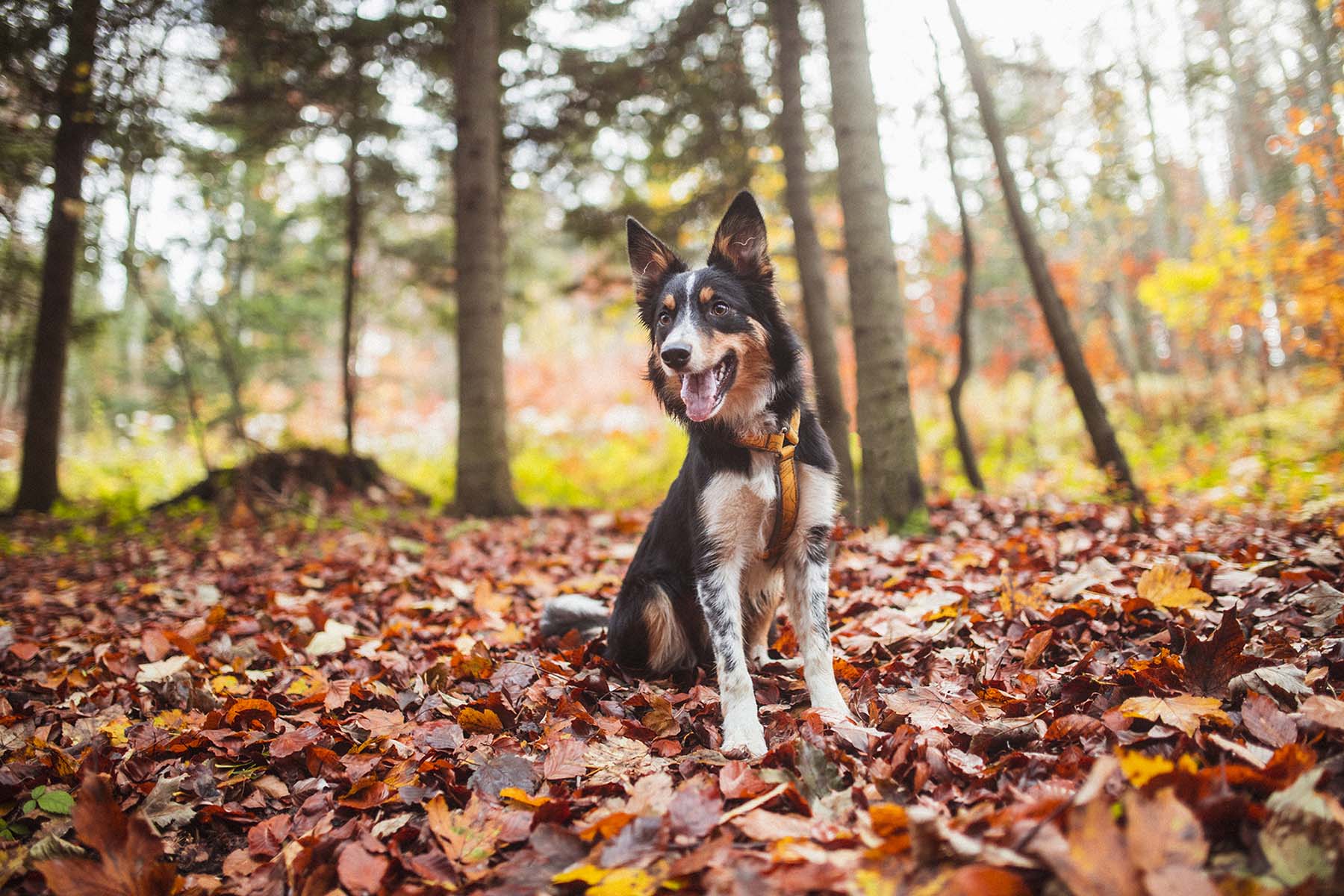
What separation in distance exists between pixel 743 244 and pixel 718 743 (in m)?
2.41

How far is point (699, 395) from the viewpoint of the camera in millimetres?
3271

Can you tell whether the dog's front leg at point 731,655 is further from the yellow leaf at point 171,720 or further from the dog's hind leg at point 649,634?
the yellow leaf at point 171,720

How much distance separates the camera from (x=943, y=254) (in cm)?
1697

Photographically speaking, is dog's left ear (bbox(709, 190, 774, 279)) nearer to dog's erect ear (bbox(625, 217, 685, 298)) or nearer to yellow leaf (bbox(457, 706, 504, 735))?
dog's erect ear (bbox(625, 217, 685, 298))

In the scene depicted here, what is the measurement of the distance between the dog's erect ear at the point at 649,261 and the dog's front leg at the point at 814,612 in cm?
162

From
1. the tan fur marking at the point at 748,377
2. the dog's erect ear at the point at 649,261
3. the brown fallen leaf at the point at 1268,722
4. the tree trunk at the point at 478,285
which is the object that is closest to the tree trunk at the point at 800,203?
the tree trunk at the point at 478,285

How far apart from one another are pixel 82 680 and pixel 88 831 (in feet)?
6.71

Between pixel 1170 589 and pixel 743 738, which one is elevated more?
pixel 1170 589

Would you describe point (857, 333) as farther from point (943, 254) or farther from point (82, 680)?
point (943, 254)

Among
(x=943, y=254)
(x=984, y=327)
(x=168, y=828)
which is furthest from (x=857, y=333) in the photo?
(x=984, y=327)

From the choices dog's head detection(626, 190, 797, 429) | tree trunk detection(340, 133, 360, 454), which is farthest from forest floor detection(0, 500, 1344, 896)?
tree trunk detection(340, 133, 360, 454)

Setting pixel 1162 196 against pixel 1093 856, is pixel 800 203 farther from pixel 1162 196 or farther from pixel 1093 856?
pixel 1162 196

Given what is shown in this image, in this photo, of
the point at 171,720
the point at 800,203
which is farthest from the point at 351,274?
the point at 171,720

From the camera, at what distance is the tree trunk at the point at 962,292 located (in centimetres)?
816
